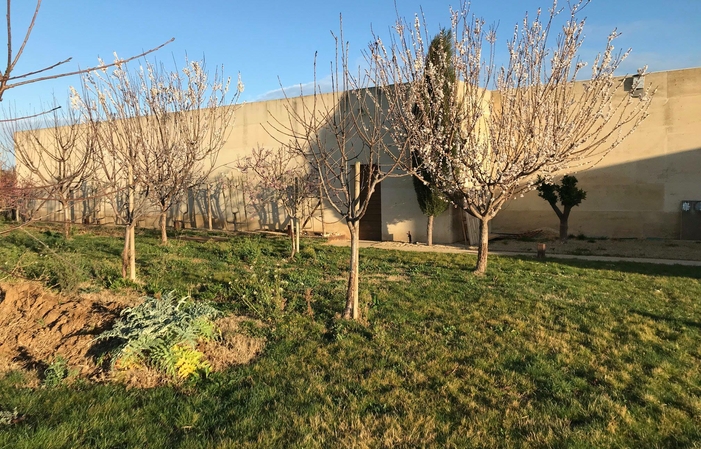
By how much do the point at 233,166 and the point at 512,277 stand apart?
12437 mm

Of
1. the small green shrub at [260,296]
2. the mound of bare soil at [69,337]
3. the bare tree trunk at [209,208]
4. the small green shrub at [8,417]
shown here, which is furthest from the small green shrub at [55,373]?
the bare tree trunk at [209,208]

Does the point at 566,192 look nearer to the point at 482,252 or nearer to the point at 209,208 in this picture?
the point at 482,252

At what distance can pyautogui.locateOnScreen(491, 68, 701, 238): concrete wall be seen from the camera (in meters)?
13.9

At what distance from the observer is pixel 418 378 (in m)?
4.09

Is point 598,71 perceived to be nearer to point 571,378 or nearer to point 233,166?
point 571,378

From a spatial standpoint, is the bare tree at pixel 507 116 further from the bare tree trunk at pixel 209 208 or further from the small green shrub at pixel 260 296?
the bare tree trunk at pixel 209 208

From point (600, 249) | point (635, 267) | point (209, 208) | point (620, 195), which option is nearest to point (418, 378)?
point (635, 267)

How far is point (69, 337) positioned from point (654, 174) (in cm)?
1575

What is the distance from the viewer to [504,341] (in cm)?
500

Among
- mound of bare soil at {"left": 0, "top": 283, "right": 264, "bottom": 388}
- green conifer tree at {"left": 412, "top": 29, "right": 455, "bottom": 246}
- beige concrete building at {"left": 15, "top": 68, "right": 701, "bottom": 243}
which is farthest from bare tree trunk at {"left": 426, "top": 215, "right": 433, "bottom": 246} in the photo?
mound of bare soil at {"left": 0, "top": 283, "right": 264, "bottom": 388}

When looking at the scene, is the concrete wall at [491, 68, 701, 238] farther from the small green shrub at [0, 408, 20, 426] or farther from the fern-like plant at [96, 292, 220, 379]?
the small green shrub at [0, 408, 20, 426]

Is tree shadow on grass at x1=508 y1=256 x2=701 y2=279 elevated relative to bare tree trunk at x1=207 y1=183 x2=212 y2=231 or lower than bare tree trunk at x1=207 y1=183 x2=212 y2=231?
lower

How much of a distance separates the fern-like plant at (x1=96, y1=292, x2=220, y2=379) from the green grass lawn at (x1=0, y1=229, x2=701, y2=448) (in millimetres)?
285

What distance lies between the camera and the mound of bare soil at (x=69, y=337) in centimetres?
411
